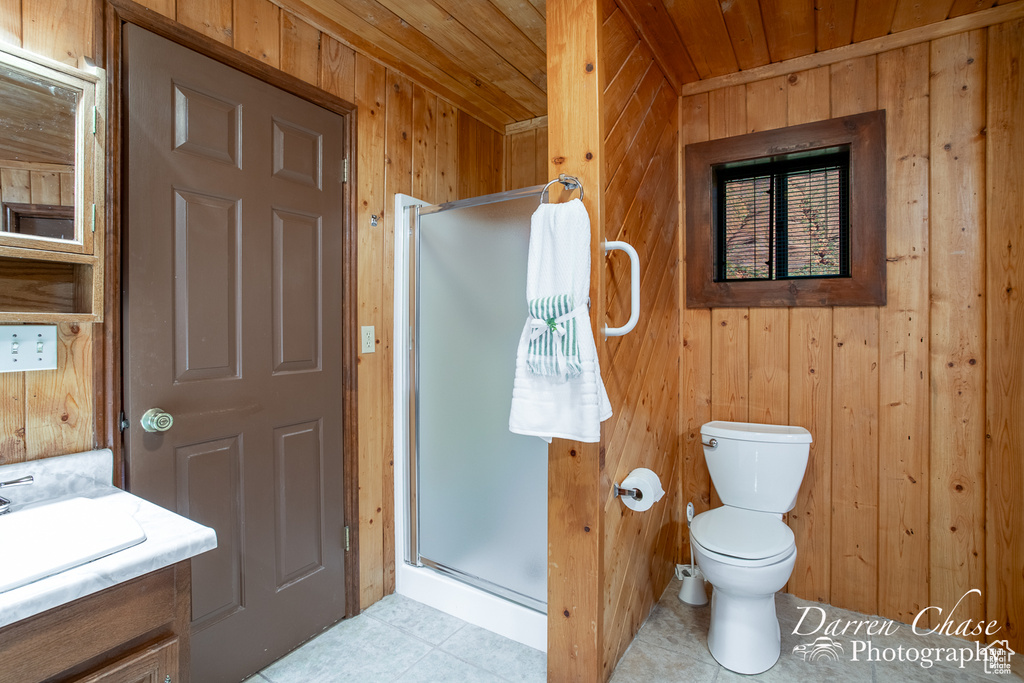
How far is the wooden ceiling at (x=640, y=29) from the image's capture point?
178 cm

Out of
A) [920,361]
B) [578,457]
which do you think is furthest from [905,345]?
[578,457]

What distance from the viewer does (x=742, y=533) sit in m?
1.83

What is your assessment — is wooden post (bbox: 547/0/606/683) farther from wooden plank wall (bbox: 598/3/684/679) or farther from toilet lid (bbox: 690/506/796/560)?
toilet lid (bbox: 690/506/796/560)

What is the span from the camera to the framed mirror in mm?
1147

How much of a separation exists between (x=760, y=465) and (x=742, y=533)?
31 cm

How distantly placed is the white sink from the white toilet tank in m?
1.94

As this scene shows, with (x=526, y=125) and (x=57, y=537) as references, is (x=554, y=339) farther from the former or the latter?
(x=526, y=125)

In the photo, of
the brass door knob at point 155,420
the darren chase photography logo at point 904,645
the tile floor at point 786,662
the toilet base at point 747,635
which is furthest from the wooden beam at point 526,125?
the darren chase photography logo at point 904,645

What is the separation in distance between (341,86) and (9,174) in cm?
112

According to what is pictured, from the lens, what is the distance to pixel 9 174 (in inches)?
45.3

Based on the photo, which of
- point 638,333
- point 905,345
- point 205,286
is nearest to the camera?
point 205,286

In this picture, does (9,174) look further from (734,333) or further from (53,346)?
(734,333)

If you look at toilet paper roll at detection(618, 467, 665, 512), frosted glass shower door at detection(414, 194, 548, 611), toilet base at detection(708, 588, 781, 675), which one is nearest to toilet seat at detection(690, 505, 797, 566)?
toilet base at detection(708, 588, 781, 675)

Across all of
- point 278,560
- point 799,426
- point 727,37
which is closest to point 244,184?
point 278,560
